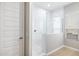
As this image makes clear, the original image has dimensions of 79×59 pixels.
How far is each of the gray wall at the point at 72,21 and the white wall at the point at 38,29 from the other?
0.35m

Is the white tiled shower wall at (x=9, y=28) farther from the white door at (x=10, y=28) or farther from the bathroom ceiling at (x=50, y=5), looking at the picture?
the bathroom ceiling at (x=50, y=5)

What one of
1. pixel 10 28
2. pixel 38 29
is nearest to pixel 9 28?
pixel 10 28

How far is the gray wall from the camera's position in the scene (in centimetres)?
123

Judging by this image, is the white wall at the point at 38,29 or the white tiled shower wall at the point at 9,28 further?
the white wall at the point at 38,29

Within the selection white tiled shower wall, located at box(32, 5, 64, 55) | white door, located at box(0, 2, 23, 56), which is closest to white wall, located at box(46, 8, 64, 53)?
white tiled shower wall, located at box(32, 5, 64, 55)

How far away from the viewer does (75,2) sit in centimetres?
114

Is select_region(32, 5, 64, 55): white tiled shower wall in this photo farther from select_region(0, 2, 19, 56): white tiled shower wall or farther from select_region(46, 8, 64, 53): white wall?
select_region(0, 2, 19, 56): white tiled shower wall

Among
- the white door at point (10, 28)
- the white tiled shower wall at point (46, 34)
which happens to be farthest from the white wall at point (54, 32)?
the white door at point (10, 28)

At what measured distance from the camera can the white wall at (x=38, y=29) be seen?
120cm

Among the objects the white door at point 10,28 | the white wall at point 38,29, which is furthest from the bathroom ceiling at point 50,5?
the white door at point 10,28

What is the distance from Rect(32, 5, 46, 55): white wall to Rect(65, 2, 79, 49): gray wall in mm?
352

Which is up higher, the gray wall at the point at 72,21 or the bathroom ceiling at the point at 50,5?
the bathroom ceiling at the point at 50,5

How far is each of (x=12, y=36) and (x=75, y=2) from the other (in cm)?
97

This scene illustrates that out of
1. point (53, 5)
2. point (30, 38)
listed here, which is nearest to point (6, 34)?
point (30, 38)
